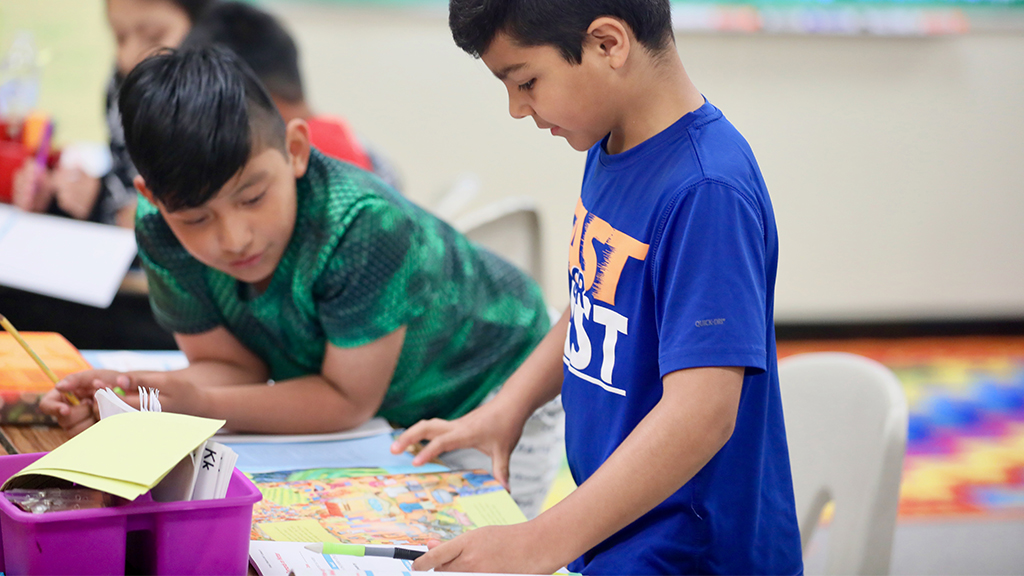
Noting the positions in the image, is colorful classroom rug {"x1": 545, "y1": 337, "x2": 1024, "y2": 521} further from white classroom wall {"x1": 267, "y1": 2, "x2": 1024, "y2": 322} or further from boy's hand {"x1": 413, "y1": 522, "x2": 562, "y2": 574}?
boy's hand {"x1": 413, "y1": 522, "x2": 562, "y2": 574}

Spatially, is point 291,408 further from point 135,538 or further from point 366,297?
point 135,538

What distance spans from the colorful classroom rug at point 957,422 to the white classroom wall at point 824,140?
20 centimetres

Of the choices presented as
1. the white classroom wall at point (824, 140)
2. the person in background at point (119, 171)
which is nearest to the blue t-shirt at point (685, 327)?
the person in background at point (119, 171)

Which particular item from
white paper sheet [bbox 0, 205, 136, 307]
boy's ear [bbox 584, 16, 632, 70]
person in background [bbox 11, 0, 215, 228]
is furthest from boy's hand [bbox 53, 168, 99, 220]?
boy's ear [bbox 584, 16, 632, 70]

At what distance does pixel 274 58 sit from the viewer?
212cm

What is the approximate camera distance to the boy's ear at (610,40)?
0.71m

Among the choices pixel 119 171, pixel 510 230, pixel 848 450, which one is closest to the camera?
pixel 848 450

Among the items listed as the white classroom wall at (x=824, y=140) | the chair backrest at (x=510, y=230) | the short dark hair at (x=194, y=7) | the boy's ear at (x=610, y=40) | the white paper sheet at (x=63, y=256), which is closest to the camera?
the boy's ear at (x=610, y=40)

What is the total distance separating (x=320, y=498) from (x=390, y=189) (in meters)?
0.42

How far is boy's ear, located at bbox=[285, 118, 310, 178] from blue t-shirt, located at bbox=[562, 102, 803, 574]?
1.19 feet

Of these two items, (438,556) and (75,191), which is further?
(75,191)

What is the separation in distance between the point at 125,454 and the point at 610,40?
49cm

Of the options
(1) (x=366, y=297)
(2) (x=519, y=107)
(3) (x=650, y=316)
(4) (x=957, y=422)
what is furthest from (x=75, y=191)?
(4) (x=957, y=422)

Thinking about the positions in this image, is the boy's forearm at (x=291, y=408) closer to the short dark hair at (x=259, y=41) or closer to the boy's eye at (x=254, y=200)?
the boy's eye at (x=254, y=200)
